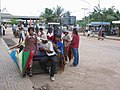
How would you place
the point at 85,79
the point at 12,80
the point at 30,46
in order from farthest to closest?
the point at 85,79 → the point at 30,46 → the point at 12,80

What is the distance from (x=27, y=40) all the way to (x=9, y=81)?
1368 millimetres

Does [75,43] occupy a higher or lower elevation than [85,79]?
higher

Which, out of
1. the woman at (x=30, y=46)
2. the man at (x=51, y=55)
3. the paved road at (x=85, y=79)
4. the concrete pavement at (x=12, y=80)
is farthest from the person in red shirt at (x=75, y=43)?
the concrete pavement at (x=12, y=80)

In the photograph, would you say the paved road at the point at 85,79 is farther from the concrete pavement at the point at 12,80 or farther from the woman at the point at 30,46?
the woman at the point at 30,46

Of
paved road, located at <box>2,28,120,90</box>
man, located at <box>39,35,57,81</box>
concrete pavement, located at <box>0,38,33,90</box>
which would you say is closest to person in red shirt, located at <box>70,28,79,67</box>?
paved road, located at <box>2,28,120,90</box>

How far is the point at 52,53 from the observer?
22.6ft

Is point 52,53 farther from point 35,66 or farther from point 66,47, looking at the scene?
point 66,47

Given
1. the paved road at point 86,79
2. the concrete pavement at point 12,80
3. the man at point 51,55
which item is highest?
the man at point 51,55

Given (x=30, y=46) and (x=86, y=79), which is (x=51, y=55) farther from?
(x=86, y=79)

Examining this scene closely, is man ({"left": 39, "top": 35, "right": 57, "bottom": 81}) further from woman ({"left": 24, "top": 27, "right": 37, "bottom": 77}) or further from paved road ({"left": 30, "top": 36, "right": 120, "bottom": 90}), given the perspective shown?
woman ({"left": 24, "top": 27, "right": 37, "bottom": 77})

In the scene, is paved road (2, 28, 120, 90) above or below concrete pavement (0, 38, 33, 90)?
below

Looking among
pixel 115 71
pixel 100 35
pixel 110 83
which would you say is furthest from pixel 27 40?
pixel 100 35

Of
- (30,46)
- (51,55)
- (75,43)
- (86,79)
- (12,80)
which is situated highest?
(30,46)

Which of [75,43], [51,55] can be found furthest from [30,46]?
[75,43]
